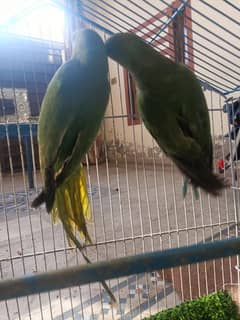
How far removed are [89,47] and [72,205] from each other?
12 cm

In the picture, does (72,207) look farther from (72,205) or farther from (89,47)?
(89,47)

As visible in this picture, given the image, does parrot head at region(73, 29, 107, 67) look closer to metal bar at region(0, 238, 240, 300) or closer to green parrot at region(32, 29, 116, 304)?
green parrot at region(32, 29, 116, 304)

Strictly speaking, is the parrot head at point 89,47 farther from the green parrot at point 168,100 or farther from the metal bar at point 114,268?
the metal bar at point 114,268

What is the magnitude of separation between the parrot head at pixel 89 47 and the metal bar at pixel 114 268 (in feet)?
0.42

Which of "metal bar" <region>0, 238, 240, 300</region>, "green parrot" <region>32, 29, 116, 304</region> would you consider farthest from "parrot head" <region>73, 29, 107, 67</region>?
"metal bar" <region>0, 238, 240, 300</region>

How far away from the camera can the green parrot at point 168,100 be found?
0.66 feet

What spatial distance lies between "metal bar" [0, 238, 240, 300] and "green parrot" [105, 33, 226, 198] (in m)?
0.06

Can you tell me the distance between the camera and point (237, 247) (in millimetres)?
199

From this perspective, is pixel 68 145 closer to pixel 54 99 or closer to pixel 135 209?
pixel 54 99

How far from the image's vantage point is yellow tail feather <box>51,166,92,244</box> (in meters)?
0.23

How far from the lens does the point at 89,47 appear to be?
193 mm

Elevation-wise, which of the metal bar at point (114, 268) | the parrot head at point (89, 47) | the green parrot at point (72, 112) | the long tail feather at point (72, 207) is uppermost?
the parrot head at point (89, 47)

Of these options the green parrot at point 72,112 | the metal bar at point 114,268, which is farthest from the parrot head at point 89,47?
the metal bar at point 114,268

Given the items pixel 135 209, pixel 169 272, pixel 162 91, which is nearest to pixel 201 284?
pixel 169 272
